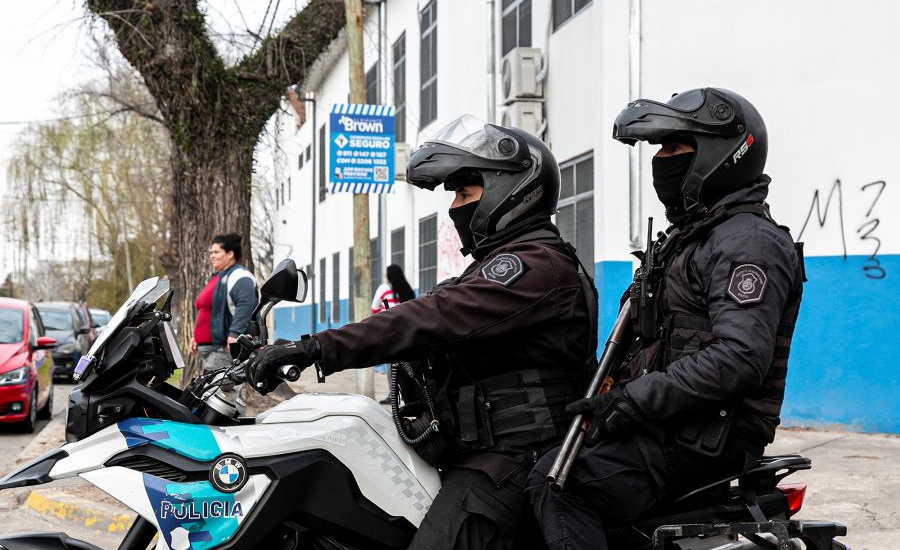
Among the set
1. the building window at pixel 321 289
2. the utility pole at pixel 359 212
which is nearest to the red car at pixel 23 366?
the utility pole at pixel 359 212

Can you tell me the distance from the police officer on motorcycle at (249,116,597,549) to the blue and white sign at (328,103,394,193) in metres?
7.46

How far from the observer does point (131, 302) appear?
2.92 meters

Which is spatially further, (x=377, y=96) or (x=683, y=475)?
(x=377, y=96)

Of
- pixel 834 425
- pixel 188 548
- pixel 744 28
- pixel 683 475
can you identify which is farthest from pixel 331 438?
pixel 744 28

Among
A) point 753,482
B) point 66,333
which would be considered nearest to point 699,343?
point 753,482

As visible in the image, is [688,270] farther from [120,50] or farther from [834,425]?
[120,50]

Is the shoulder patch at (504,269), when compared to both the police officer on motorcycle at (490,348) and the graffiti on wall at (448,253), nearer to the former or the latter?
the police officer on motorcycle at (490,348)

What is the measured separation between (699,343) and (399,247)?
59.6 ft

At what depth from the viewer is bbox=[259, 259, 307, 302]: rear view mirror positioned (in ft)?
9.28

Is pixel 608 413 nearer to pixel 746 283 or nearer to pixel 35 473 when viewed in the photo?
pixel 746 283

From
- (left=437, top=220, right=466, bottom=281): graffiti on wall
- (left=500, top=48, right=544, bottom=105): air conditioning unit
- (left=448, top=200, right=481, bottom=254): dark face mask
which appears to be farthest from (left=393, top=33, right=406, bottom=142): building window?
(left=448, top=200, right=481, bottom=254): dark face mask

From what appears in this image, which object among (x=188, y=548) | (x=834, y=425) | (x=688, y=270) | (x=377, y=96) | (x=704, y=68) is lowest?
(x=834, y=425)

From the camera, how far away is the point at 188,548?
262cm

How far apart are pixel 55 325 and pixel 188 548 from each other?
19.2 meters
